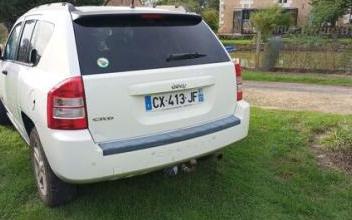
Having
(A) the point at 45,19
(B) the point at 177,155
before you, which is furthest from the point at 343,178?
(A) the point at 45,19

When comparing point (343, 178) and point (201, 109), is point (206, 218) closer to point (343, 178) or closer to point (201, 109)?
point (201, 109)

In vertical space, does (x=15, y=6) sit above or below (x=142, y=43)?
above

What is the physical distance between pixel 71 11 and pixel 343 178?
10.2 feet

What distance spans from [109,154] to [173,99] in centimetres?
71

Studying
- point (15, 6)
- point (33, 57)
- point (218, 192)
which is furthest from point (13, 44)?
point (15, 6)

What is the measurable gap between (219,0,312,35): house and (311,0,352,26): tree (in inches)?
342

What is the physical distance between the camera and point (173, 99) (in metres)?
3.34

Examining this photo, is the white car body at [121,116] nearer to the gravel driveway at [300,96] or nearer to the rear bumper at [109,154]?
the rear bumper at [109,154]

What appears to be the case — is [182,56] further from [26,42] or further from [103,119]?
[26,42]

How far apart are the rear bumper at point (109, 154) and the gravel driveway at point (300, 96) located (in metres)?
4.79

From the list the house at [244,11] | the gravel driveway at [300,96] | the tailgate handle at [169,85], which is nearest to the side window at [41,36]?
the tailgate handle at [169,85]

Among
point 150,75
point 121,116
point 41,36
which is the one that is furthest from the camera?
point 41,36

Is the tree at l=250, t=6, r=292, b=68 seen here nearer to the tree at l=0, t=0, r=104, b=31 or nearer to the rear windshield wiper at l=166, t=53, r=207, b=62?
the tree at l=0, t=0, r=104, b=31

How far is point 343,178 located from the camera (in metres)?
4.25
